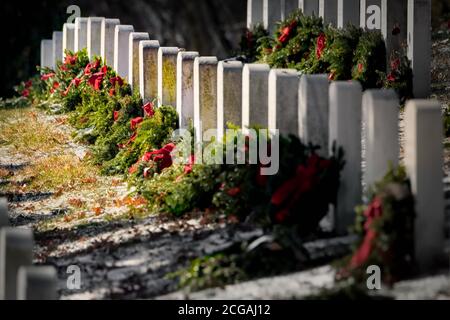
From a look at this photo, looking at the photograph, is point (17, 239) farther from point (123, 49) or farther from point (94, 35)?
point (94, 35)

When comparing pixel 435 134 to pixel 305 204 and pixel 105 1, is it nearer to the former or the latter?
pixel 305 204

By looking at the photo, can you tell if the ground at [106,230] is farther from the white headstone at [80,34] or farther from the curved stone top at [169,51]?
the white headstone at [80,34]

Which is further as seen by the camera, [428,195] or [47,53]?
[47,53]

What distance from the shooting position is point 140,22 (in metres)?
33.9

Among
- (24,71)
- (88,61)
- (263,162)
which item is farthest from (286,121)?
(24,71)

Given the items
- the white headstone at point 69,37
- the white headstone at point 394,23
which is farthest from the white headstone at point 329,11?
the white headstone at point 69,37

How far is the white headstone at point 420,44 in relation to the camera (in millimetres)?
14578

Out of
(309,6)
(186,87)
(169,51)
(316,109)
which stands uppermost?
(309,6)

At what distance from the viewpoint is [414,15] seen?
1455 centimetres

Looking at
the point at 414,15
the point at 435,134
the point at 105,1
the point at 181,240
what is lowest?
the point at 181,240

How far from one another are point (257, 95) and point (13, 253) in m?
3.27

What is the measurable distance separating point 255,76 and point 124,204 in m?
1.83

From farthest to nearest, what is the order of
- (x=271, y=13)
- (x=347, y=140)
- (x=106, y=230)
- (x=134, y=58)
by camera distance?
(x=271, y=13) < (x=134, y=58) < (x=106, y=230) < (x=347, y=140)

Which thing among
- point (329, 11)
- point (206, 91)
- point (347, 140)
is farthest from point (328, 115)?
point (329, 11)
